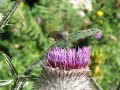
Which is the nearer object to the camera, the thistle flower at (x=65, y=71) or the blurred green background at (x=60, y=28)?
the thistle flower at (x=65, y=71)

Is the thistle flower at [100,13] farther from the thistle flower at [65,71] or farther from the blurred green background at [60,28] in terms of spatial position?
the thistle flower at [65,71]

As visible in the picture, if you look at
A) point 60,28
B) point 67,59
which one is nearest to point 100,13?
point 60,28

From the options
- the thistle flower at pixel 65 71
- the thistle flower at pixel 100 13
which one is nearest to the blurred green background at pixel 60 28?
the thistle flower at pixel 100 13

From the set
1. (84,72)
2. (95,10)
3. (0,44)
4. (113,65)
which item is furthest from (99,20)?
(84,72)

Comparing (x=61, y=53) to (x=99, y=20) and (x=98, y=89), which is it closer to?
(x=98, y=89)

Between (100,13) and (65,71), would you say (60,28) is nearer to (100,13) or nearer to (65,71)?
(100,13)

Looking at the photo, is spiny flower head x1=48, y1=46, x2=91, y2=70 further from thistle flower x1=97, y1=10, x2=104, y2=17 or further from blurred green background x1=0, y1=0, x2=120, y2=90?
thistle flower x1=97, y1=10, x2=104, y2=17
